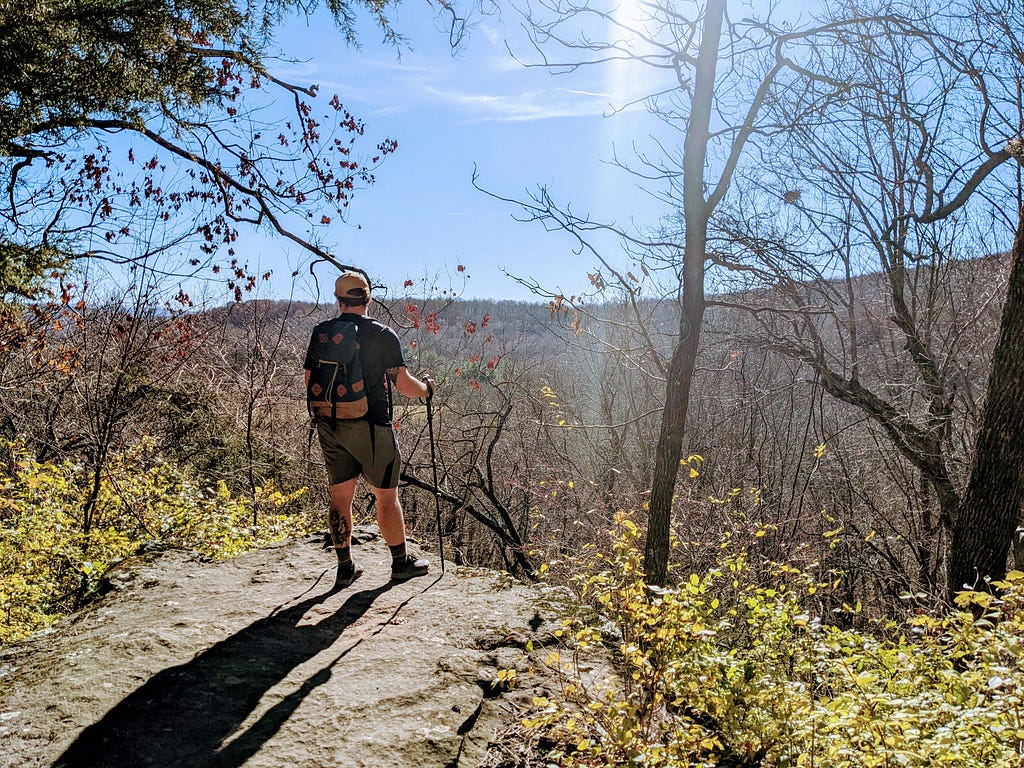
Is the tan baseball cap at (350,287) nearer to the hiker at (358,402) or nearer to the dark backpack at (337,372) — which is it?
the hiker at (358,402)

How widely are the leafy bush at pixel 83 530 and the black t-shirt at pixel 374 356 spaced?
85.7 inches

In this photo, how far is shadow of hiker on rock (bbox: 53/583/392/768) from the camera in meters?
2.69

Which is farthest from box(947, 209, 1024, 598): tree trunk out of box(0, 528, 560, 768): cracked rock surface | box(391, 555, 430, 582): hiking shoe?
box(391, 555, 430, 582): hiking shoe

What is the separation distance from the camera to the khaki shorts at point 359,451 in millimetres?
4508

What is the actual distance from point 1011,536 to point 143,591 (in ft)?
23.4

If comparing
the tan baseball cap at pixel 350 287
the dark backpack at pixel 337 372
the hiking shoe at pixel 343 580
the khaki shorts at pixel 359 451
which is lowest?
the hiking shoe at pixel 343 580

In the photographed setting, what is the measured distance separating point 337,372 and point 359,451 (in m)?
0.56

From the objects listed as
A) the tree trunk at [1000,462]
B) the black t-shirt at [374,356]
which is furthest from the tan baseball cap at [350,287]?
the tree trunk at [1000,462]

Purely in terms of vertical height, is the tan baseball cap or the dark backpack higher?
the tan baseball cap

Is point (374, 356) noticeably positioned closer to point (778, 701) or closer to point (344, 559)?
point (344, 559)

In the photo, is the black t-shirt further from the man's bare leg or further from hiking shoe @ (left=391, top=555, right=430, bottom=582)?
hiking shoe @ (left=391, top=555, right=430, bottom=582)

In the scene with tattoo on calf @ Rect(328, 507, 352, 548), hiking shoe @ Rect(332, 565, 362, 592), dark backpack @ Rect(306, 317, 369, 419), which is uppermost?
dark backpack @ Rect(306, 317, 369, 419)

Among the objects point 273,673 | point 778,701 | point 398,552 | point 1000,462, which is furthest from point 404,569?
point 1000,462

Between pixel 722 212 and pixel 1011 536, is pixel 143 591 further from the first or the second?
pixel 722 212
